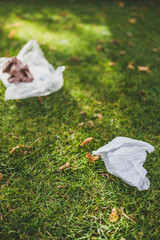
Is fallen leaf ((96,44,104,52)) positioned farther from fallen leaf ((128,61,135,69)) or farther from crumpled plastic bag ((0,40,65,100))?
crumpled plastic bag ((0,40,65,100))

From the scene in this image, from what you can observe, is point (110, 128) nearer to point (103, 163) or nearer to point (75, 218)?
point (103, 163)

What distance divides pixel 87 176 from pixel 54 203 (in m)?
0.33

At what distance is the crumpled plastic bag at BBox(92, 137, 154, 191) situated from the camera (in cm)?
139

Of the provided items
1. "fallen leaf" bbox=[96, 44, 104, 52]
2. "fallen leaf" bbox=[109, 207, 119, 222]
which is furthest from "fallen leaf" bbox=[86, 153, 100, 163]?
"fallen leaf" bbox=[96, 44, 104, 52]

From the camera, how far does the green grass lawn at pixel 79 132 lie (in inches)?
49.1

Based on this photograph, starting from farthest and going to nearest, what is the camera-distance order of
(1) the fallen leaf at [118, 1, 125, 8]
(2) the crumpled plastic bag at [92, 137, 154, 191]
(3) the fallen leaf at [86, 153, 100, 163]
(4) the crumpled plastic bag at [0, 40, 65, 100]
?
(1) the fallen leaf at [118, 1, 125, 8]
(4) the crumpled plastic bag at [0, 40, 65, 100]
(3) the fallen leaf at [86, 153, 100, 163]
(2) the crumpled plastic bag at [92, 137, 154, 191]

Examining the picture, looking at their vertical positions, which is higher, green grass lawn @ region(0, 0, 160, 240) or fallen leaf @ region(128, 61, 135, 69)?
fallen leaf @ region(128, 61, 135, 69)

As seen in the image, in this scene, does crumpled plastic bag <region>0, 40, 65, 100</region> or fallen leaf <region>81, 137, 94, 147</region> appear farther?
crumpled plastic bag <region>0, 40, 65, 100</region>

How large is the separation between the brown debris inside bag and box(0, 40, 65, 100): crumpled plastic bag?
0.05 m

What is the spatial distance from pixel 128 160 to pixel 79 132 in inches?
22.2

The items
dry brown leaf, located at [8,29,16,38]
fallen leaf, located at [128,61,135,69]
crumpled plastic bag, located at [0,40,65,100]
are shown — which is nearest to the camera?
crumpled plastic bag, located at [0,40,65,100]

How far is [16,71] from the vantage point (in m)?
1.91

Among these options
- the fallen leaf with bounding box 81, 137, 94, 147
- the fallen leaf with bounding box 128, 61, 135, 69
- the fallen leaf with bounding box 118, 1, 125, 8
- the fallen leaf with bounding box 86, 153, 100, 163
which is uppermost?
the fallen leaf with bounding box 118, 1, 125, 8

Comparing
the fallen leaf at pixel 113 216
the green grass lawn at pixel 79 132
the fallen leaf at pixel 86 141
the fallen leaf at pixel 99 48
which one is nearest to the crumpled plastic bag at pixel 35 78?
the green grass lawn at pixel 79 132
